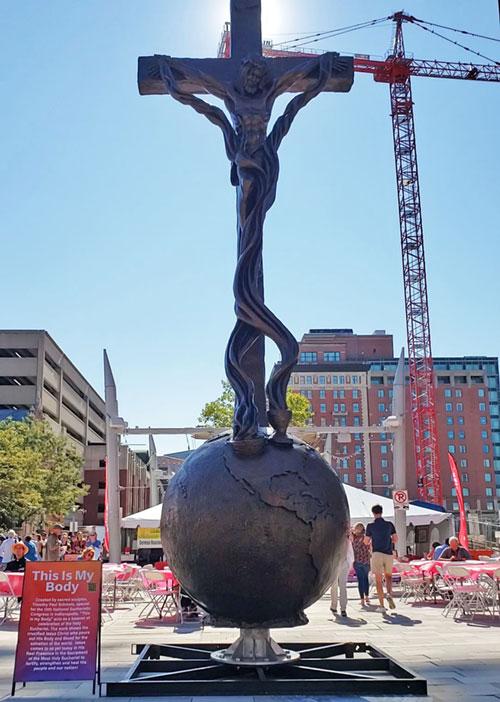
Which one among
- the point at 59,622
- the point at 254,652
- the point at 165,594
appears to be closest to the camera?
the point at 254,652

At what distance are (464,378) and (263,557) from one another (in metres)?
104

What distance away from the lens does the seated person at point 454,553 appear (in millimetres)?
14975

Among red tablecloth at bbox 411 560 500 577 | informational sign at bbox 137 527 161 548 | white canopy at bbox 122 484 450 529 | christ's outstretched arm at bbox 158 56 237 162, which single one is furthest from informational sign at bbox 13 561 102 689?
informational sign at bbox 137 527 161 548

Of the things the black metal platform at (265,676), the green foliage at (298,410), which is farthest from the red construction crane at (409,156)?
the black metal platform at (265,676)

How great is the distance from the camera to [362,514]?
65.9 ft

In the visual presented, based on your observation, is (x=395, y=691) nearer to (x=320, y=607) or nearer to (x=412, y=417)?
(x=320, y=607)

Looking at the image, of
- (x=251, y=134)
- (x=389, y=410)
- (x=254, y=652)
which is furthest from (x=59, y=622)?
(x=389, y=410)

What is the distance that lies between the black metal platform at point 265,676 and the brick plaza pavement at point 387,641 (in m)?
0.13

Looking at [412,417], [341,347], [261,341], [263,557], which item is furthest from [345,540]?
[341,347]

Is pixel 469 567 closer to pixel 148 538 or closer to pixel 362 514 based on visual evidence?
pixel 362 514

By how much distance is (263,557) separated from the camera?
193 inches

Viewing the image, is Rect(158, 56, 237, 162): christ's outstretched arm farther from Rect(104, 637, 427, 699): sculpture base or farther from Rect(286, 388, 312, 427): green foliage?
Rect(286, 388, 312, 427): green foliage

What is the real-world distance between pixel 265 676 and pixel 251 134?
4.38 m

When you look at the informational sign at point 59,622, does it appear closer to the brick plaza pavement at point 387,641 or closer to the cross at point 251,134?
the brick plaza pavement at point 387,641
